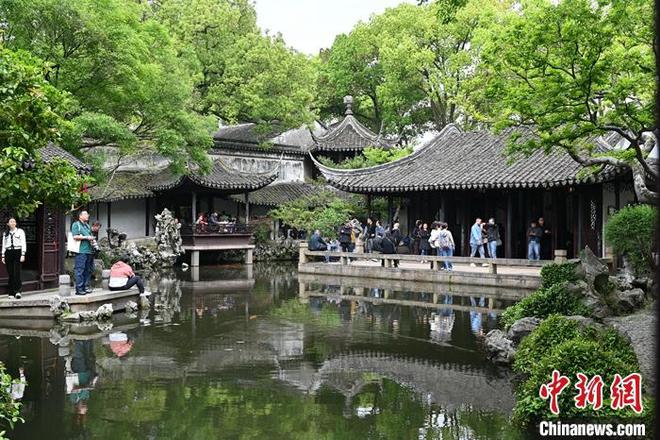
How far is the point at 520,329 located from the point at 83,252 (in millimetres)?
8161

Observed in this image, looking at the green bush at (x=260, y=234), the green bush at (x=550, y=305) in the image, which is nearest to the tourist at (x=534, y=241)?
the green bush at (x=550, y=305)

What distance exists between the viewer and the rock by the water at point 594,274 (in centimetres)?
1129

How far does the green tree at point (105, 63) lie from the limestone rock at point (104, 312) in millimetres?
6770

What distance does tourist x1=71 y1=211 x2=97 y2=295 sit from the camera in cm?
1328

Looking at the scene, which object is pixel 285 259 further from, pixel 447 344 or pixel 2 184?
pixel 2 184

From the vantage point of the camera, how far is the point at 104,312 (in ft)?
43.5

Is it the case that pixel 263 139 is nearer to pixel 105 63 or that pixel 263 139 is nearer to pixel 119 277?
pixel 105 63

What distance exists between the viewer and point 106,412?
739 cm

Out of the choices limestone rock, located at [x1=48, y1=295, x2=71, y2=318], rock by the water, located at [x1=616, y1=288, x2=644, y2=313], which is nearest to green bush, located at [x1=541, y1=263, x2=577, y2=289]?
rock by the water, located at [x1=616, y1=288, x2=644, y2=313]

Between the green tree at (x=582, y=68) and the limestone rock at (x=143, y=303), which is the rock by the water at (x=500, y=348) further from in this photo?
the limestone rock at (x=143, y=303)

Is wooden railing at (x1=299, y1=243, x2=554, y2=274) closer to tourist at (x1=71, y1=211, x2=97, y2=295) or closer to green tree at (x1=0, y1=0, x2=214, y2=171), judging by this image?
green tree at (x1=0, y1=0, x2=214, y2=171)

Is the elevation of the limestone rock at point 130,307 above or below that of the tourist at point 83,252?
below

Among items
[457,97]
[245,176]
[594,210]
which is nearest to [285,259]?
[245,176]

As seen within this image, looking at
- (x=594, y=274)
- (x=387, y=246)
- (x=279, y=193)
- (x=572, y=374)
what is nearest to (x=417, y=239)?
(x=387, y=246)
